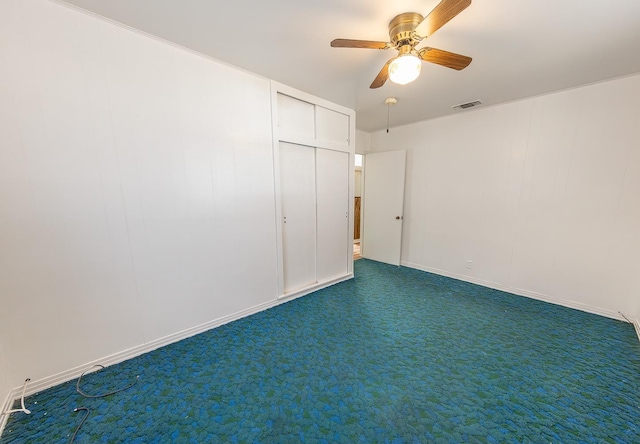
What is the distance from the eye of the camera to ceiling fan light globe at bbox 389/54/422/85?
5.05 feet

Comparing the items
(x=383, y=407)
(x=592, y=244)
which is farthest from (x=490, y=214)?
(x=383, y=407)

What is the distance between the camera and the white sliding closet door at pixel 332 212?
3168mm

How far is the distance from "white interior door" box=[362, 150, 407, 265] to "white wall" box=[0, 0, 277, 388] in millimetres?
2606

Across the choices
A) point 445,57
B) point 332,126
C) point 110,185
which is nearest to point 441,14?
point 445,57

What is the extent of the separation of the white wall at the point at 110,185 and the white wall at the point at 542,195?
117 inches

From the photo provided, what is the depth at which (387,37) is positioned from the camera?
1830 millimetres

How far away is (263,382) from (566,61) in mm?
3791

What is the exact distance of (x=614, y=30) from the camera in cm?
170

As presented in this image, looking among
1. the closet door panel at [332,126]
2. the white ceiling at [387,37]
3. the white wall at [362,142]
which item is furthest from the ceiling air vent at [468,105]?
the white wall at [362,142]

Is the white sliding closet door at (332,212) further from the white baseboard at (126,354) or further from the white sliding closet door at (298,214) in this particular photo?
the white baseboard at (126,354)

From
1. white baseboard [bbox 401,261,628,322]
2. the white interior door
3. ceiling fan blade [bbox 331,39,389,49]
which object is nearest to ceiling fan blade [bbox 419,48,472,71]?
ceiling fan blade [bbox 331,39,389,49]

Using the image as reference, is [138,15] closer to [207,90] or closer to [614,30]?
[207,90]

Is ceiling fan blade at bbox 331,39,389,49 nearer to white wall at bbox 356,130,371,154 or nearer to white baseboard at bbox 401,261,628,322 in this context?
white wall at bbox 356,130,371,154

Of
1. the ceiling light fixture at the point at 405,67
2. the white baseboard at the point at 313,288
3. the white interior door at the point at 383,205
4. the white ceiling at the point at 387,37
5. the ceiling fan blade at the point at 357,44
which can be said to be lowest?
the white baseboard at the point at 313,288
